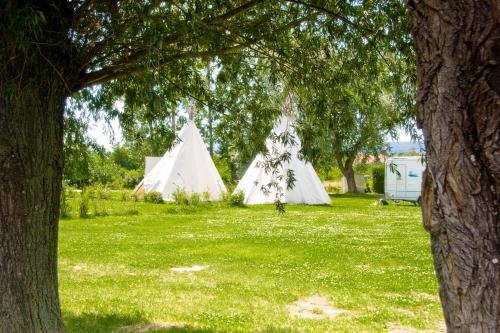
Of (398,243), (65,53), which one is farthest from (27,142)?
(398,243)

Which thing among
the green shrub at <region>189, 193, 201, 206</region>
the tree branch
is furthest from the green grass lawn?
the green shrub at <region>189, 193, 201, 206</region>

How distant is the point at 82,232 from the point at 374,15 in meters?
10.1

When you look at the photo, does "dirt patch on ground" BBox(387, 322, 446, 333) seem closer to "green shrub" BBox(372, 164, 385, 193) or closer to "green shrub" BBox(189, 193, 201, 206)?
"green shrub" BBox(189, 193, 201, 206)

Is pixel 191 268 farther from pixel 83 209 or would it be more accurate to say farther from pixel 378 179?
pixel 378 179

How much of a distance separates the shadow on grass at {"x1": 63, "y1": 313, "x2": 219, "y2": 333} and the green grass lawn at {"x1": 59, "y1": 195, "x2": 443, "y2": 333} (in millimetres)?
11

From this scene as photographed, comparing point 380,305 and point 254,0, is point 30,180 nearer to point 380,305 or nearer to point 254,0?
point 254,0

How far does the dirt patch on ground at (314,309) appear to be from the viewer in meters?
6.19

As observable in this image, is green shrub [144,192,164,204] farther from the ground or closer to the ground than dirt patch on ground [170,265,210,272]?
farther from the ground

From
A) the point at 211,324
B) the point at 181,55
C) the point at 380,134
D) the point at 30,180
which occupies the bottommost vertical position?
the point at 211,324

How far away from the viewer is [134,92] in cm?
563

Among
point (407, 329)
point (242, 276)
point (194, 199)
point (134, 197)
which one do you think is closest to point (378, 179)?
point (134, 197)

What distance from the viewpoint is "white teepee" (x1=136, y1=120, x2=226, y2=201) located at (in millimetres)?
21906

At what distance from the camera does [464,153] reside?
1962 mm

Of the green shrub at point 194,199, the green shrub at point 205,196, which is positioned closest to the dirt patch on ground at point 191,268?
the green shrub at point 194,199
